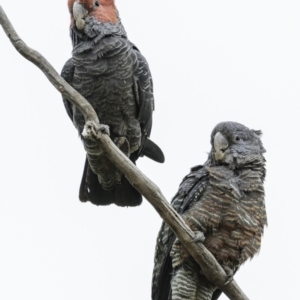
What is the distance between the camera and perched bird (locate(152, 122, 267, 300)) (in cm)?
736

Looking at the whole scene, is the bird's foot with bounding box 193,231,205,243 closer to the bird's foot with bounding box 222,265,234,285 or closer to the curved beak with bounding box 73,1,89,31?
the bird's foot with bounding box 222,265,234,285

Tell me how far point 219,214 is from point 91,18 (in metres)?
2.58

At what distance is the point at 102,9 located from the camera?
8.52m

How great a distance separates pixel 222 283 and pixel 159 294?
87 cm

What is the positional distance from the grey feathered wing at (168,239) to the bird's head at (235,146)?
0.24 m

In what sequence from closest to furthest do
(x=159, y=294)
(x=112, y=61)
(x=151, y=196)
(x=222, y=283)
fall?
(x=151, y=196), (x=222, y=283), (x=159, y=294), (x=112, y=61)

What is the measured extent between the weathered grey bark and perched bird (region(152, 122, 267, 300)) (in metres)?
0.24

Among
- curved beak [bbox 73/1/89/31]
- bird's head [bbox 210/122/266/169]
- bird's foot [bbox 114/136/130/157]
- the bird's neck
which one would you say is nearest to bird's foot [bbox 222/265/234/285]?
bird's head [bbox 210/122/266/169]

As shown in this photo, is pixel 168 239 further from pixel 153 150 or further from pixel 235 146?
pixel 153 150

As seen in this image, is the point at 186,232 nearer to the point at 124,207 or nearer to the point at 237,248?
the point at 237,248

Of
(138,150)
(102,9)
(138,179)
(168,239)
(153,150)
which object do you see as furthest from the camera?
(153,150)

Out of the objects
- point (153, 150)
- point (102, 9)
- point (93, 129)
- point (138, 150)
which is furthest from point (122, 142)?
point (93, 129)

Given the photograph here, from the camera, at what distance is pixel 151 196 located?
257 inches

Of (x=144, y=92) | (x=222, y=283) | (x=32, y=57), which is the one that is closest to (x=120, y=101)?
(x=144, y=92)
